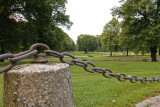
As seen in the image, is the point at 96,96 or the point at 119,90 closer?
the point at 96,96

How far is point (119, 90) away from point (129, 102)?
126cm

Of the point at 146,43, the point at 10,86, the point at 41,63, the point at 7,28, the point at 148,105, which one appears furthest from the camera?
the point at 146,43

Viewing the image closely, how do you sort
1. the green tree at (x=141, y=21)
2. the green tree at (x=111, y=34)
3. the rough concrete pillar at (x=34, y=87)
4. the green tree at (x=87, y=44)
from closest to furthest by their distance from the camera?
the rough concrete pillar at (x=34, y=87)
the green tree at (x=141, y=21)
the green tree at (x=111, y=34)
the green tree at (x=87, y=44)

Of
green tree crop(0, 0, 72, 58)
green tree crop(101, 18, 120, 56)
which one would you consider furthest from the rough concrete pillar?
green tree crop(101, 18, 120, 56)

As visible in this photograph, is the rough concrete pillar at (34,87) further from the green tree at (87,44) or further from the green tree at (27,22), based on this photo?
the green tree at (87,44)

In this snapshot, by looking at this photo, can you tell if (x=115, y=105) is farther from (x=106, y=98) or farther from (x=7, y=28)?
(x=7, y=28)

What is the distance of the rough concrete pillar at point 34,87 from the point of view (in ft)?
3.54

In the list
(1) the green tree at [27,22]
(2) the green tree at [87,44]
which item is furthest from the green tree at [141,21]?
(2) the green tree at [87,44]

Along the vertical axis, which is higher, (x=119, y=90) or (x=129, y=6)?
(x=129, y=6)

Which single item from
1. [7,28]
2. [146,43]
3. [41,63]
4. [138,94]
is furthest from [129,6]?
[41,63]

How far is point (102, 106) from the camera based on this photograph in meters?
4.00

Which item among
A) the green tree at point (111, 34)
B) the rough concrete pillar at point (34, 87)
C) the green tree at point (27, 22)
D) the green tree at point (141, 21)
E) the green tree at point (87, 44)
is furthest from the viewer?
the green tree at point (87, 44)

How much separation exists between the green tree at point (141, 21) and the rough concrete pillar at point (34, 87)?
20.5 m

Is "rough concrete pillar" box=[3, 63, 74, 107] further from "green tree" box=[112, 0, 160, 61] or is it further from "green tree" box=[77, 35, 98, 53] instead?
"green tree" box=[77, 35, 98, 53]
